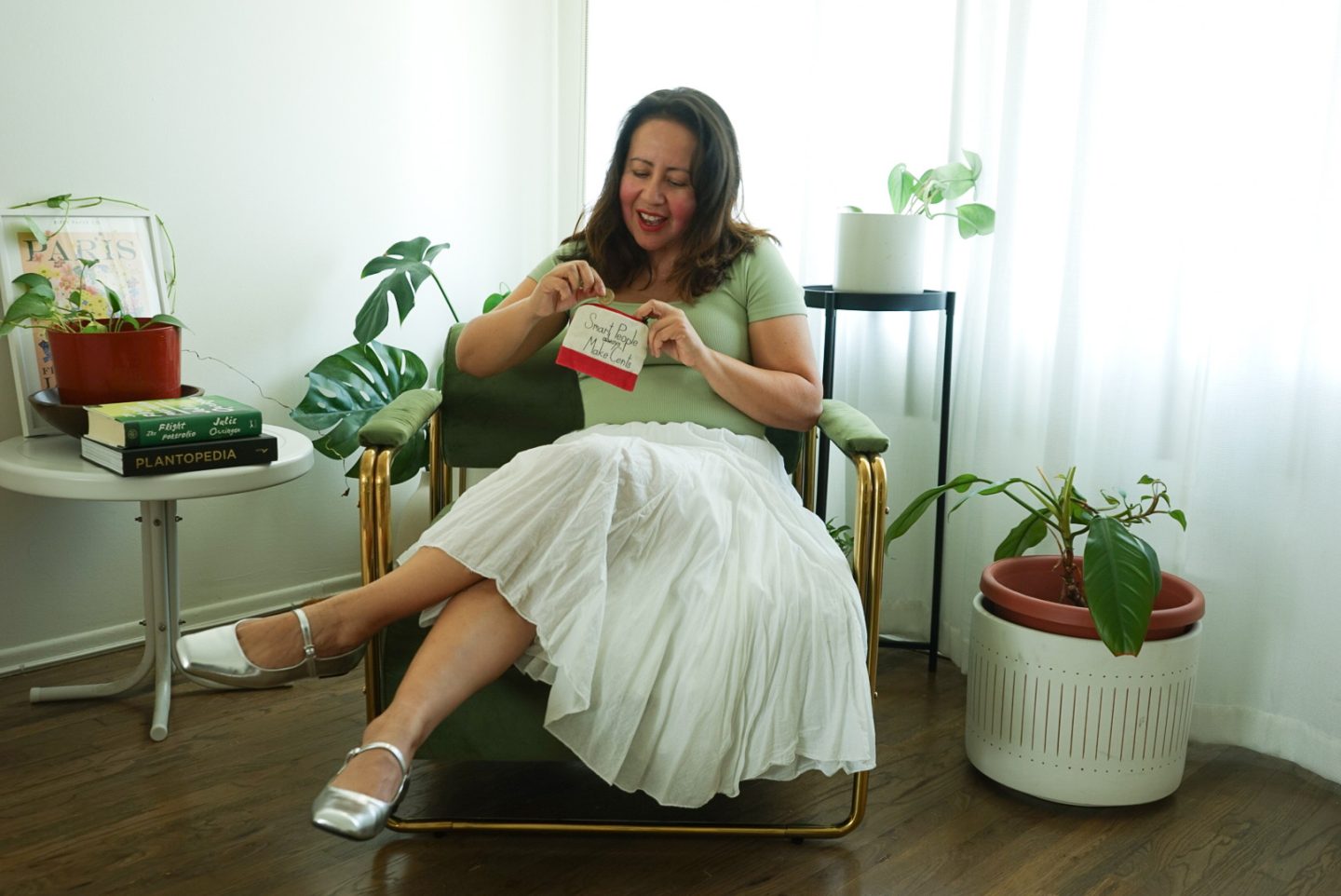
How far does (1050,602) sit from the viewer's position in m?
2.10

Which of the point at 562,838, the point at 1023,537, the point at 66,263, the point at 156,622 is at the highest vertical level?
the point at 66,263

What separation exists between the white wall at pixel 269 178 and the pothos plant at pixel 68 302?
0.04 metres

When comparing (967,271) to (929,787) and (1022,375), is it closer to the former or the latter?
(1022,375)

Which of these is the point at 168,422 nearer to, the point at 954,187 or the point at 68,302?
A: the point at 68,302

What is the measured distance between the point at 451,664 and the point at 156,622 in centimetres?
93

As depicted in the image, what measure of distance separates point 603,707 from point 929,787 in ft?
2.41

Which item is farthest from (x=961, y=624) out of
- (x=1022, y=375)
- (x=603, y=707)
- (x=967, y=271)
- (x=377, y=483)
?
(x=377, y=483)

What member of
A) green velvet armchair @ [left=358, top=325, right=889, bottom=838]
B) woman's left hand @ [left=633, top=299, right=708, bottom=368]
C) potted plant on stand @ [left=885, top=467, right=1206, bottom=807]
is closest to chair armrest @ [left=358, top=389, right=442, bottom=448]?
green velvet armchair @ [left=358, top=325, right=889, bottom=838]

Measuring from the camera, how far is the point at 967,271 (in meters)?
2.59

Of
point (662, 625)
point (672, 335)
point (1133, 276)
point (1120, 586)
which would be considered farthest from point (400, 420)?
point (1133, 276)

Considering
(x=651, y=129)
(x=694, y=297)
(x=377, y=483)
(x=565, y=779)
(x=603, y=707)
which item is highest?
(x=651, y=129)

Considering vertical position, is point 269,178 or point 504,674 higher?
point 269,178

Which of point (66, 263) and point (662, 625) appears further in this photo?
point (66, 263)

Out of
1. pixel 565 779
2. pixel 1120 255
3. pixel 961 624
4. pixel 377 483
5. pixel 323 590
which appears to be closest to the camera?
pixel 377 483
